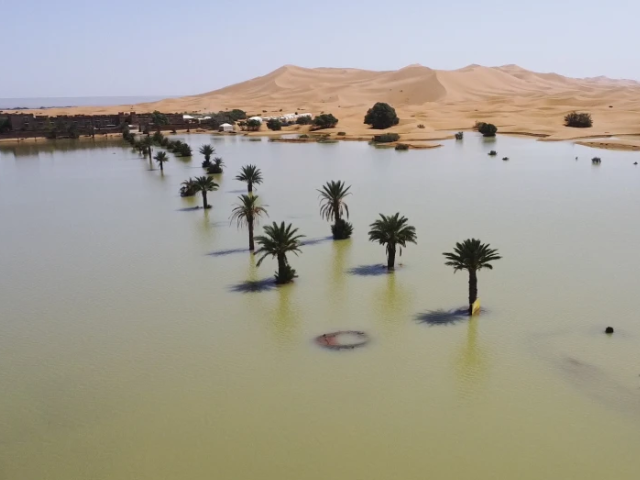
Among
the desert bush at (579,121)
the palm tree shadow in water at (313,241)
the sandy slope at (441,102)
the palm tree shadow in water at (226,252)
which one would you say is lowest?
the palm tree shadow in water at (226,252)

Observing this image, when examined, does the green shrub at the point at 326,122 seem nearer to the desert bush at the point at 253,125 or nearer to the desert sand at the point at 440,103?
the desert sand at the point at 440,103

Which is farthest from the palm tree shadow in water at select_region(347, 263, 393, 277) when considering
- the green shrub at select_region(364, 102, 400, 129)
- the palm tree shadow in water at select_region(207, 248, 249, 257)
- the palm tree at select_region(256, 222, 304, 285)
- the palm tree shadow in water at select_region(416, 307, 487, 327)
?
the green shrub at select_region(364, 102, 400, 129)

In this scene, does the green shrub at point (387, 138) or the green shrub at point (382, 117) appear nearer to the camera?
the green shrub at point (387, 138)

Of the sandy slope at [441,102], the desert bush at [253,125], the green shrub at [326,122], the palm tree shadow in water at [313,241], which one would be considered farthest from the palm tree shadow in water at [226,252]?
the desert bush at [253,125]

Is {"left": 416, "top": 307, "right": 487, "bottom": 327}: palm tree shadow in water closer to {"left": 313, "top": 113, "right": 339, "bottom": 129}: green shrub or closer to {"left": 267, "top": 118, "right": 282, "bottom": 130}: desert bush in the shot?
{"left": 313, "top": 113, "right": 339, "bottom": 129}: green shrub

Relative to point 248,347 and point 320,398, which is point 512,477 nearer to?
point 320,398

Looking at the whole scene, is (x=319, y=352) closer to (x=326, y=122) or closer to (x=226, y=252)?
(x=226, y=252)
